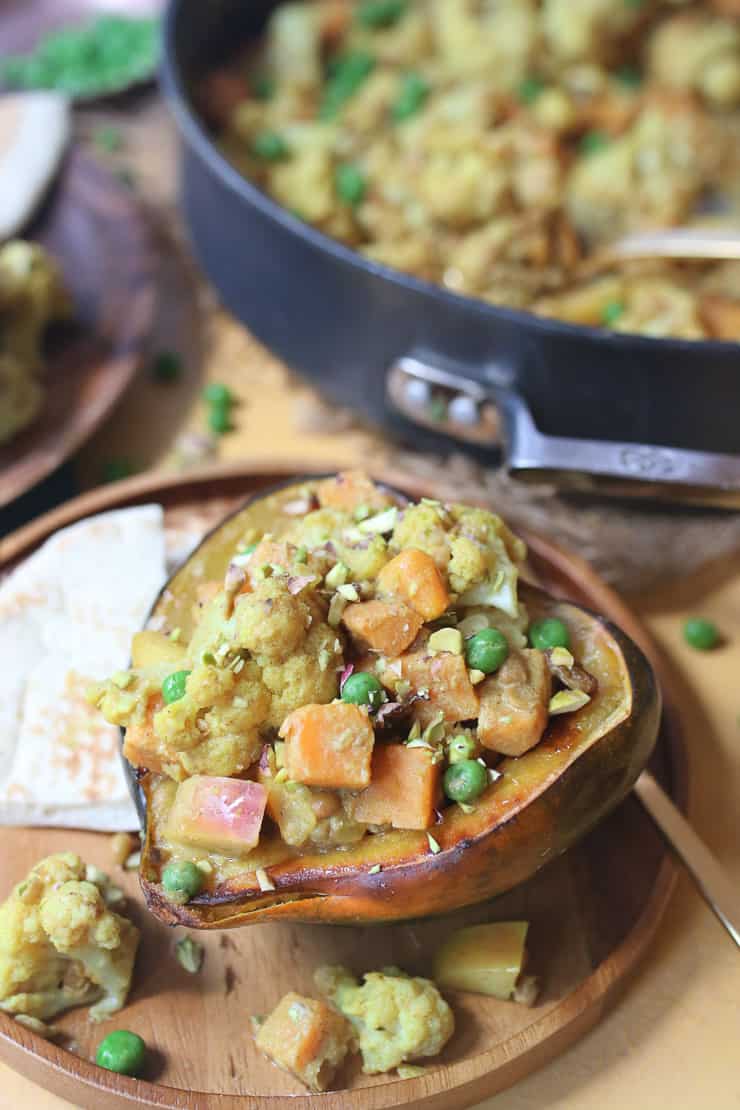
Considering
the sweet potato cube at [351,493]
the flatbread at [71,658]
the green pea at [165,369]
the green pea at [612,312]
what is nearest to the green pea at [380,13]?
the green pea at [165,369]

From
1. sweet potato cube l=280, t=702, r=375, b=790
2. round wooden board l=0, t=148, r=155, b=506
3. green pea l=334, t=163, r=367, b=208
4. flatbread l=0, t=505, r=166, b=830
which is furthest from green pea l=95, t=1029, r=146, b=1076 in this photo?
green pea l=334, t=163, r=367, b=208

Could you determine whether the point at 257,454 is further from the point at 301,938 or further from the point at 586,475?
the point at 301,938

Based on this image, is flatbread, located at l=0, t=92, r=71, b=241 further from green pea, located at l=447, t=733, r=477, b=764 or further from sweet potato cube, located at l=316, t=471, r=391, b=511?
green pea, located at l=447, t=733, r=477, b=764

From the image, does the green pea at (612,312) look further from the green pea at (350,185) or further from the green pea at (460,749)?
the green pea at (460,749)

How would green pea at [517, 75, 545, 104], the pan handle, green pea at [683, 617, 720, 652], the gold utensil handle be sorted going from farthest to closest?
green pea at [517, 75, 545, 104] < green pea at [683, 617, 720, 652] < the pan handle < the gold utensil handle

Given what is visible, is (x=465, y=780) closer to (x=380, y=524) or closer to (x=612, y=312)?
(x=380, y=524)

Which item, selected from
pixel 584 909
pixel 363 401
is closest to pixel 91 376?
pixel 363 401
